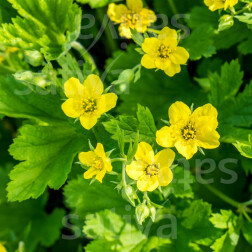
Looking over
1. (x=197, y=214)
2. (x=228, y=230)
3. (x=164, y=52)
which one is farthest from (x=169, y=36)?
(x=228, y=230)

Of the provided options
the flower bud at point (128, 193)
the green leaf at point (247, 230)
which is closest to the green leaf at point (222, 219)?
the green leaf at point (247, 230)

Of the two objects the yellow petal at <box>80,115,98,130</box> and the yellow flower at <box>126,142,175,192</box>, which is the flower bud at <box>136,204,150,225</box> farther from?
the yellow petal at <box>80,115,98,130</box>

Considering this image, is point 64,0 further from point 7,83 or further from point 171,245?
point 171,245

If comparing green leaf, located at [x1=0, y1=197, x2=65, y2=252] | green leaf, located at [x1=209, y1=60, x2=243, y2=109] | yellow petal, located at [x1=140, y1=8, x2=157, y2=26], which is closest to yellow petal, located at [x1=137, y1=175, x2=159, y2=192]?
green leaf, located at [x1=209, y1=60, x2=243, y2=109]

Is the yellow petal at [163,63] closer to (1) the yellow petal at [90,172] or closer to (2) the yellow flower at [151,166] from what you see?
(2) the yellow flower at [151,166]

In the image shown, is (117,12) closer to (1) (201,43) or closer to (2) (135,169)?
(1) (201,43)

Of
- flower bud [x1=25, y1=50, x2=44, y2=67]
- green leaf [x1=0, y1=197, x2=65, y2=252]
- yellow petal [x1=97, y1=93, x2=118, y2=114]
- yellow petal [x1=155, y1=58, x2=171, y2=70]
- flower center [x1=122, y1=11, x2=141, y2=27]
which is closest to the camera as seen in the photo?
yellow petal [x1=97, y1=93, x2=118, y2=114]

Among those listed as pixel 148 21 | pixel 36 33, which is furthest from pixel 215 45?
pixel 36 33
